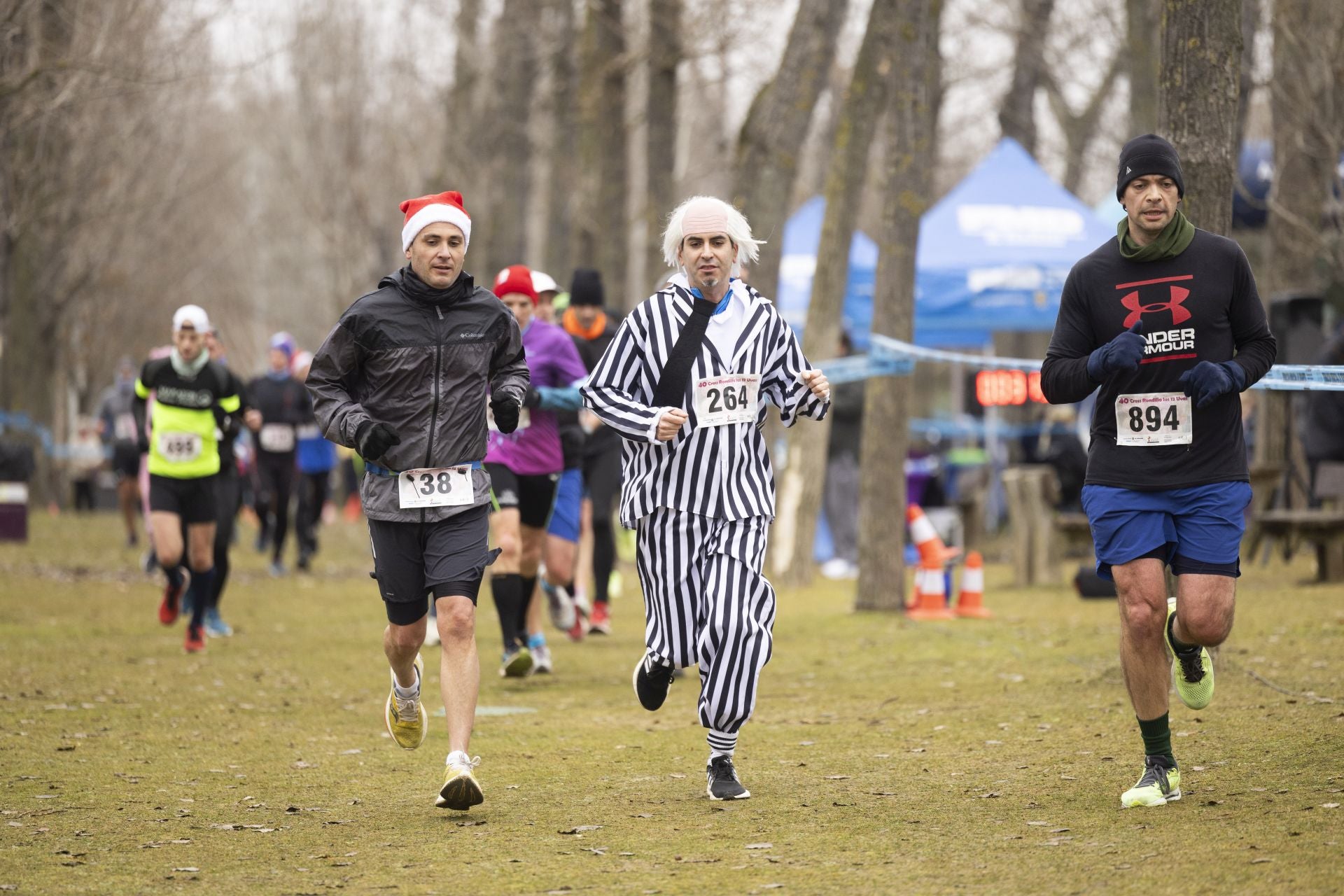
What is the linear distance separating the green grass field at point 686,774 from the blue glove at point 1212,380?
144 cm

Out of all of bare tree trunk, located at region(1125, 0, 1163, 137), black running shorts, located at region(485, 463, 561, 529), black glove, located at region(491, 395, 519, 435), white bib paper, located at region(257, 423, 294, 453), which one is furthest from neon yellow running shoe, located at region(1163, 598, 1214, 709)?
bare tree trunk, located at region(1125, 0, 1163, 137)

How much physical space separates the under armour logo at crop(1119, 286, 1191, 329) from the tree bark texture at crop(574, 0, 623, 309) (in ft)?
54.9

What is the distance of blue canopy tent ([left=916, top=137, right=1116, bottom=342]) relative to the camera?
820 inches

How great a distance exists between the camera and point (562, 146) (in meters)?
30.8

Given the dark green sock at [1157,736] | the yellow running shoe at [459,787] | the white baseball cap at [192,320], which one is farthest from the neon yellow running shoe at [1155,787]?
the white baseball cap at [192,320]

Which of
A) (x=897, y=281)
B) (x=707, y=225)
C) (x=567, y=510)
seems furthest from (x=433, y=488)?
(x=897, y=281)

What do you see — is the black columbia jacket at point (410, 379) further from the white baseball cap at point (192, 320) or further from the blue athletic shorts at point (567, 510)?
the white baseball cap at point (192, 320)

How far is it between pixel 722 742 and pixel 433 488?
1.50 metres

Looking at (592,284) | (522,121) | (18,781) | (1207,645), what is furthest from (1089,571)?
(522,121)

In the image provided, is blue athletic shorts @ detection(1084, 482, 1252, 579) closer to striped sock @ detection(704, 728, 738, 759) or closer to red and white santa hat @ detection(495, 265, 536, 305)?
striped sock @ detection(704, 728, 738, 759)

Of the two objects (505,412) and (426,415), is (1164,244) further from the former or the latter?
(426,415)

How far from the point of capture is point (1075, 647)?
11930mm

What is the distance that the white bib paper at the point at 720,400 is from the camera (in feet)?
23.2

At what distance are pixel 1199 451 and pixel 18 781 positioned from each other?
16.3 feet
